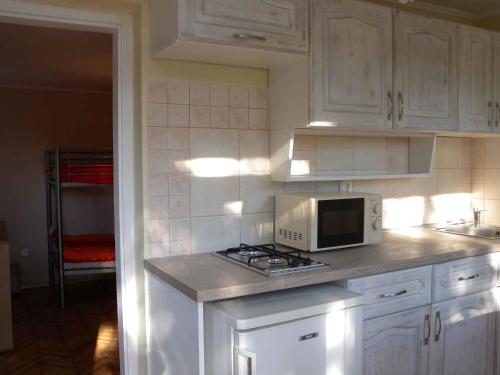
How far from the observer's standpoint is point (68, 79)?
5070mm

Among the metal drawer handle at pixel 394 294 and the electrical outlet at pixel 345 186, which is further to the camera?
the electrical outlet at pixel 345 186

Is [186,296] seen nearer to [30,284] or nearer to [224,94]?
[224,94]

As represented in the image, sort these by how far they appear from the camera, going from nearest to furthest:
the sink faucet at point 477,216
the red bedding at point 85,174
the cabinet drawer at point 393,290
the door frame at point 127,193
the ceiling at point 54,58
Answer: the cabinet drawer at point 393,290 < the door frame at point 127,193 < the sink faucet at point 477,216 < the ceiling at point 54,58 < the red bedding at point 85,174

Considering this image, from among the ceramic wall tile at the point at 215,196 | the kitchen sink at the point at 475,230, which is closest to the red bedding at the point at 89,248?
the ceramic wall tile at the point at 215,196

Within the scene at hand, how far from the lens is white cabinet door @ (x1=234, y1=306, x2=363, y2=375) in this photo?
162cm

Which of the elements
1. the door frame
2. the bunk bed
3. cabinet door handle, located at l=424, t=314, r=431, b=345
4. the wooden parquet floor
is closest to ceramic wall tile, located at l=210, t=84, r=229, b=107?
the door frame

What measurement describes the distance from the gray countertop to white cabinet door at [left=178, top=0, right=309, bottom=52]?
3.09ft

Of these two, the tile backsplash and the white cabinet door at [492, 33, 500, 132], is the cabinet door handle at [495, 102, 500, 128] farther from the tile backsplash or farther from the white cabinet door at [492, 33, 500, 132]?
the tile backsplash

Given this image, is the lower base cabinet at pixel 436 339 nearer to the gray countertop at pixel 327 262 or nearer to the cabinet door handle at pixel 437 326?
the cabinet door handle at pixel 437 326

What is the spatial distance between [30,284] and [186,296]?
4.43 meters

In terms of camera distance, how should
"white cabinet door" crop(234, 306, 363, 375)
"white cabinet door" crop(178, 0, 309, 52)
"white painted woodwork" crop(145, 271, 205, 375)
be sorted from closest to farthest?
"white cabinet door" crop(234, 306, 363, 375), "white painted woodwork" crop(145, 271, 205, 375), "white cabinet door" crop(178, 0, 309, 52)

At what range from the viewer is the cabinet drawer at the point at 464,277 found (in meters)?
2.31

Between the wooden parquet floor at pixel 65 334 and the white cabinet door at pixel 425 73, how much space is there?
242 cm

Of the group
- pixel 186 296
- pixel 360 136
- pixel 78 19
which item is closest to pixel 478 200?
pixel 360 136
